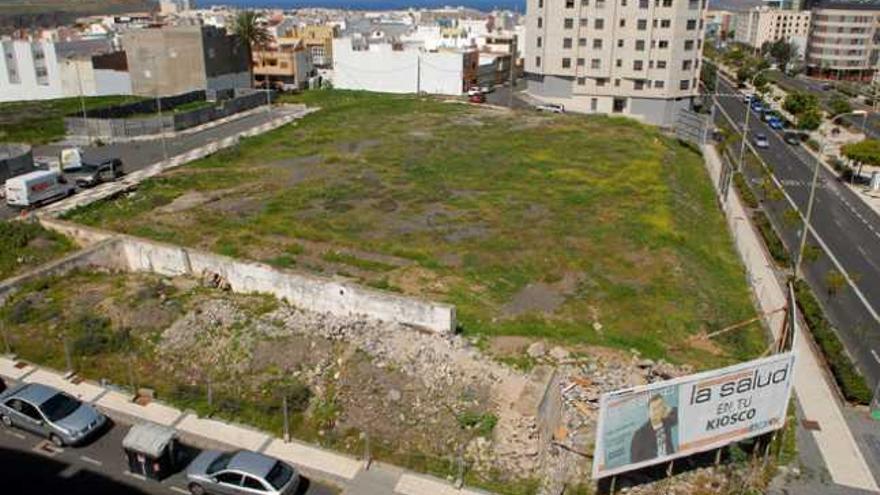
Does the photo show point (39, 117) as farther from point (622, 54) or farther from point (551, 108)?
point (622, 54)

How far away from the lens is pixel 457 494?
63.8 feet

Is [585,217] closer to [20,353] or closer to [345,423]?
[345,423]

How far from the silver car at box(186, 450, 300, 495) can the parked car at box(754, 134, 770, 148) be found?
2830 inches

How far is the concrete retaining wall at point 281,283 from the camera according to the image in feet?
89.5

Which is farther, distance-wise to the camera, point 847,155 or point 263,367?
point 847,155

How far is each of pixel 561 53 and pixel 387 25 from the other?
7576 centimetres

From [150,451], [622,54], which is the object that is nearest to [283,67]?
[622,54]

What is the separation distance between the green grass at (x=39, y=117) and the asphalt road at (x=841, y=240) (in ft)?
211

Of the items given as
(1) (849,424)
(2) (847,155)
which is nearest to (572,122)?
(2) (847,155)

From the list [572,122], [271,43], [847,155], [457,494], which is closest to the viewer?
[457,494]

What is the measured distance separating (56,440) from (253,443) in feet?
20.7

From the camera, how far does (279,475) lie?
19219mm

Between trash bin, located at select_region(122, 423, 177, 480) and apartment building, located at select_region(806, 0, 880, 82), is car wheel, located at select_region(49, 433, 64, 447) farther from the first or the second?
apartment building, located at select_region(806, 0, 880, 82)

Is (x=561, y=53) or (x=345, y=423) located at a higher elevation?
(x=561, y=53)
